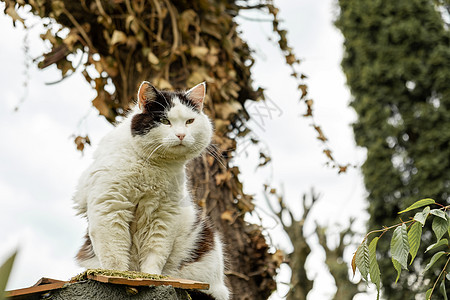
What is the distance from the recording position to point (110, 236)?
1601 millimetres

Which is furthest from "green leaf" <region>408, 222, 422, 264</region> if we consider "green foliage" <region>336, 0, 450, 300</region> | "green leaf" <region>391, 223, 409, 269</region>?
"green foliage" <region>336, 0, 450, 300</region>

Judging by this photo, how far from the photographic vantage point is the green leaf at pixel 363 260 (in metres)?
1.32

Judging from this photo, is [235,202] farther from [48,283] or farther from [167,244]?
[48,283]

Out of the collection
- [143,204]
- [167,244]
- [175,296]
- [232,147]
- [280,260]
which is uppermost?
[232,147]

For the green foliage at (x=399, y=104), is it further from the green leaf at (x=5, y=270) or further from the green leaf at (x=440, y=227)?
the green leaf at (x=5, y=270)

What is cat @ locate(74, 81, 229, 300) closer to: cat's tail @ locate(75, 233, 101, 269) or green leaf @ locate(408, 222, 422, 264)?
cat's tail @ locate(75, 233, 101, 269)

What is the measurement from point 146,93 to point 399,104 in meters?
5.98

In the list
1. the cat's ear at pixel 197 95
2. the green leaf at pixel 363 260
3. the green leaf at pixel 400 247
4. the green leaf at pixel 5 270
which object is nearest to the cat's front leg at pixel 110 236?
the cat's ear at pixel 197 95

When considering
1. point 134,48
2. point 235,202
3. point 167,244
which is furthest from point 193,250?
point 134,48

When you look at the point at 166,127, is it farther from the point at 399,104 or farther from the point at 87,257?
the point at 399,104

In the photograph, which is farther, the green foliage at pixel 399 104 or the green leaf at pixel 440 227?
the green foliage at pixel 399 104

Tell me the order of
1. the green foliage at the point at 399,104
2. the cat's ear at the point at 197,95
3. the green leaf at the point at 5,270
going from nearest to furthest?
1. the green leaf at the point at 5,270
2. the cat's ear at the point at 197,95
3. the green foliage at the point at 399,104

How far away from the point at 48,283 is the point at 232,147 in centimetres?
171

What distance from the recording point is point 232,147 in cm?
290
